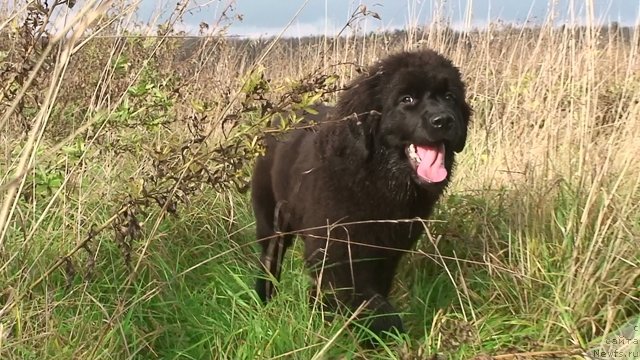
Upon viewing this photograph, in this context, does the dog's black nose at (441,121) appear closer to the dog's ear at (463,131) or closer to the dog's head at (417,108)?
the dog's head at (417,108)

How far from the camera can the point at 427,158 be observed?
9.51 feet

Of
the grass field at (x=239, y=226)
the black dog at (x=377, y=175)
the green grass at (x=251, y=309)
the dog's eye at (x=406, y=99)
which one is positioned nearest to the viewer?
the grass field at (x=239, y=226)

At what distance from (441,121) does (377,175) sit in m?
0.33

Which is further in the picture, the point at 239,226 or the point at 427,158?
the point at 239,226

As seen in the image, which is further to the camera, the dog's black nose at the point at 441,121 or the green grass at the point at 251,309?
the dog's black nose at the point at 441,121

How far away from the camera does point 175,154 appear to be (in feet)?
6.87

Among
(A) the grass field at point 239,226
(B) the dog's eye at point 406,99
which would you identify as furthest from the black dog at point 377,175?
(A) the grass field at point 239,226

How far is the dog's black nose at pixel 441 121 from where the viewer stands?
2768 mm

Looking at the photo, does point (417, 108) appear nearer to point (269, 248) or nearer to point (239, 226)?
point (269, 248)

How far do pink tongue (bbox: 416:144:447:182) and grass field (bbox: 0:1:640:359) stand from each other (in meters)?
0.29

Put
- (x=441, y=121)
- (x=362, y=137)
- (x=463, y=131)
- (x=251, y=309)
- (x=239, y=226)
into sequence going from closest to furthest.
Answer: (x=251, y=309)
(x=441, y=121)
(x=362, y=137)
(x=463, y=131)
(x=239, y=226)

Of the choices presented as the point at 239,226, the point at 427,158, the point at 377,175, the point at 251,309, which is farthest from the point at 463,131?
the point at 239,226

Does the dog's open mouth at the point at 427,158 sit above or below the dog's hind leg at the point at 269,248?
above

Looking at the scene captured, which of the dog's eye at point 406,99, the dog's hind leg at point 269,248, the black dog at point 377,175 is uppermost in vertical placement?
the dog's eye at point 406,99
